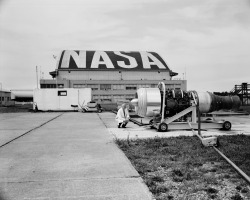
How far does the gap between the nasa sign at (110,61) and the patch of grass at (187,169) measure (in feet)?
215

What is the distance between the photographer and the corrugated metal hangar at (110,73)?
233 ft

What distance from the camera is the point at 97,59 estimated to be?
244 feet

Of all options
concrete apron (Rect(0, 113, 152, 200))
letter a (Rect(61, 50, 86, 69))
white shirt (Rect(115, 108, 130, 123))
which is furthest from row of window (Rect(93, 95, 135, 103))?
concrete apron (Rect(0, 113, 152, 200))

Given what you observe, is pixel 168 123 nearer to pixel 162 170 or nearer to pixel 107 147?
pixel 107 147

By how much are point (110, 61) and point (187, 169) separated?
6980cm

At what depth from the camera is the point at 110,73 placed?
72.9 m

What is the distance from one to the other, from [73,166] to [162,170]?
6.12 ft

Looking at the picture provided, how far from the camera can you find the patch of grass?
4.14 meters

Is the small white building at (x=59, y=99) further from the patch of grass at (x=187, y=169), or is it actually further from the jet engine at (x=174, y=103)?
the patch of grass at (x=187, y=169)

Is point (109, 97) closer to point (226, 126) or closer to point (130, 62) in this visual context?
point (130, 62)

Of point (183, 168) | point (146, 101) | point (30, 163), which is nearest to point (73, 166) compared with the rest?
point (30, 163)

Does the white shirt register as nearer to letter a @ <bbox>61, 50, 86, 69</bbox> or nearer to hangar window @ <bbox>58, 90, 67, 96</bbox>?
hangar window @ <bbox>58, 90, 67, 96</bbox>

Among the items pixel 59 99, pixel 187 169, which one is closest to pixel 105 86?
pixel 59 99

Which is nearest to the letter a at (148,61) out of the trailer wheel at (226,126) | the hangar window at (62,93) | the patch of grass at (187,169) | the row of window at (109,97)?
the row of window at (109,97)
